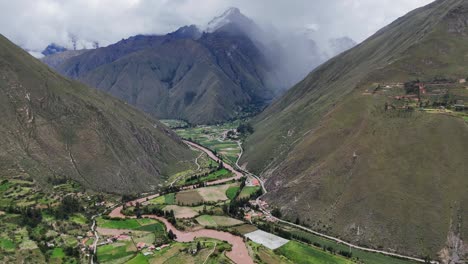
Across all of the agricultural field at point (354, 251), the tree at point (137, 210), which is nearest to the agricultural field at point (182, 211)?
the tree at point (137, 210)

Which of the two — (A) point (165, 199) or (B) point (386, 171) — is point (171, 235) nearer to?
(A) point (165, 199)

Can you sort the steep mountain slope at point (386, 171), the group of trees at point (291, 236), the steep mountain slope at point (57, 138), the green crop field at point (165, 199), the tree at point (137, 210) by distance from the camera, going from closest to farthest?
the group of trees at point (291, 236) < the steep mountain slope at point (386, 171) < the tree at point (137, 210) < the green crop field at point (165, 199) < the steep mountain slope at point (57, 138)

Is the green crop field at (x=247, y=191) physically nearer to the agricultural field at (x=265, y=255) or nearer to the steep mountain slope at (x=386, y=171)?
the steep mountain slope at (x=386, y=171)

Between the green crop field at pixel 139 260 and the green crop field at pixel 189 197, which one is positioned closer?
the green crop field at pixel 139 260

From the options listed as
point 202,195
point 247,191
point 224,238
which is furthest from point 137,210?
point 247,191

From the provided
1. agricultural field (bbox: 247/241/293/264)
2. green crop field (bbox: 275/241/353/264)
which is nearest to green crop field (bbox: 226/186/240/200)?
green crop field (bbox: 275/241/353/264)
